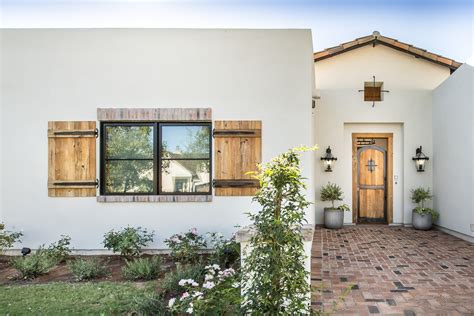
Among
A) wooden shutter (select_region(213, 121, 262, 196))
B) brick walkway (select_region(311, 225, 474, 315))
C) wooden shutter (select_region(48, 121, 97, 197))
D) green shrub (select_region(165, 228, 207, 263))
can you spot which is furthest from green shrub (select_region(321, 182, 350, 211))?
wooden shutter (select_region(48, 121, 97, 197))

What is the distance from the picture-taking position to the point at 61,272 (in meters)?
4.77

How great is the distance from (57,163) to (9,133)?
1.00 meters

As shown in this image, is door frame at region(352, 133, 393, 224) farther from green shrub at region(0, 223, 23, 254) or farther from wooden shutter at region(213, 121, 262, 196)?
green shrub at region(0, 223, 23, 254)

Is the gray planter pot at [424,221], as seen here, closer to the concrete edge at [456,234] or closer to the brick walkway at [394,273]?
the concrete edge at [456,234]

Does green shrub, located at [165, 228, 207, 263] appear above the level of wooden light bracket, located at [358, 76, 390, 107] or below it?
below

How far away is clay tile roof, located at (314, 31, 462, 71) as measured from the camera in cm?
783

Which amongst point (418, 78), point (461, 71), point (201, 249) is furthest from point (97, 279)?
point (418, 78)

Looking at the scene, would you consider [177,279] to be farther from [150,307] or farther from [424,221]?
[424,221]

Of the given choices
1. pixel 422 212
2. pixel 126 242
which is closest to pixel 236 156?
pixel 126 242

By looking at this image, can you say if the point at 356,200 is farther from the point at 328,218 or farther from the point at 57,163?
the point at 57,163

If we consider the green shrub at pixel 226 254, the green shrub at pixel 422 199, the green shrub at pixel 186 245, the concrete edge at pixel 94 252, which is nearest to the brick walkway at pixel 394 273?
the green shrub at pixel 422 199

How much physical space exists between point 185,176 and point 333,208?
160 inches

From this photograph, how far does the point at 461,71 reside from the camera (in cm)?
667

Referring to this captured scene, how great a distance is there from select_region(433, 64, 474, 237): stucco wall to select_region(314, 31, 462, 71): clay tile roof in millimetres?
755
